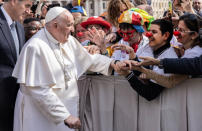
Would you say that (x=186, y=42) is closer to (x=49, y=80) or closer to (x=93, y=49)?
(x=93, y=49)

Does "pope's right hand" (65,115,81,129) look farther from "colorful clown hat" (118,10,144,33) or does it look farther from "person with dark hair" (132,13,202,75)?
"colorful clown hat" (118,10,144,33)

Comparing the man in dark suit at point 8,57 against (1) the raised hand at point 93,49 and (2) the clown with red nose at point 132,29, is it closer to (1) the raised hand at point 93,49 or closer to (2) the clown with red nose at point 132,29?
(1) the raised hand at point 93,49

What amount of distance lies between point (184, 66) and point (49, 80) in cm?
146

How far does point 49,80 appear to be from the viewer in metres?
3.60

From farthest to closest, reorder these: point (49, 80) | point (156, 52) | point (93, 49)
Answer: point (93, 49)
point (156, 52)
point (49, 80)

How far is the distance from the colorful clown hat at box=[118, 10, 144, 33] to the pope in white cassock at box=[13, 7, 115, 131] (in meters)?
0.93

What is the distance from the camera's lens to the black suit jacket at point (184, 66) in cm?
333

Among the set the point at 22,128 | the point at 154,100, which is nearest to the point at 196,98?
the point at 154,100

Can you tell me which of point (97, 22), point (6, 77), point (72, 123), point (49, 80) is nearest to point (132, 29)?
point (97, 22)

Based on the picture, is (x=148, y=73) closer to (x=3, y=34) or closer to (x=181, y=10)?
(x=3, y=34)

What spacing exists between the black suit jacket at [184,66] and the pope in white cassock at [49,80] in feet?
3.76

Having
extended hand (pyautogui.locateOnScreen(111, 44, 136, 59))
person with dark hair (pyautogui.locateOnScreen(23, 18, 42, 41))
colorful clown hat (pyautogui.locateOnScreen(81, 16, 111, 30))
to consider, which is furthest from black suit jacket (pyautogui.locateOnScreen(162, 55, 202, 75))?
person with dark hair (pyautogui.locateOnScreen(23, 18, 42, 41))

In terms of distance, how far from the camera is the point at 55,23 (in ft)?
12.0

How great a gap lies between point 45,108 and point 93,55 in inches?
39.3
